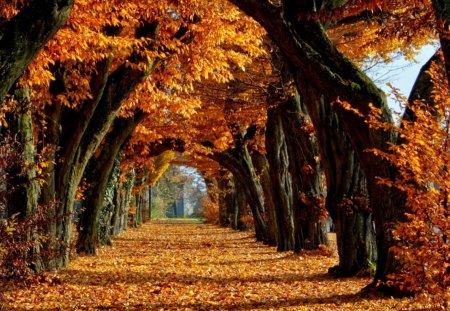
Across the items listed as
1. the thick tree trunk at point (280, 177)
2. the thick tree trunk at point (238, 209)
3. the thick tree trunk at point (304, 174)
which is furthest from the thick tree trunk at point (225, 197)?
the thick tree trunk at point (304, 174)

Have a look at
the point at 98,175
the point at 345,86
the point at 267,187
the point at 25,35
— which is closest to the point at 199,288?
the point at 345,86

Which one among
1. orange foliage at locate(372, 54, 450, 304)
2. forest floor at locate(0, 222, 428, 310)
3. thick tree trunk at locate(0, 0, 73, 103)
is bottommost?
forest floor at locate(0, 222, 428, 310)

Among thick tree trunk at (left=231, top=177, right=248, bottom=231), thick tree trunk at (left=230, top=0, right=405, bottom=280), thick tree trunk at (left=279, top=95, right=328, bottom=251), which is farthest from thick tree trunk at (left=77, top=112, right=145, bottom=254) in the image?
thick tree trunk at (left=231, top=177, right=248, bottom=231)

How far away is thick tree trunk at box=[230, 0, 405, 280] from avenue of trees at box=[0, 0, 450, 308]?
20 mm

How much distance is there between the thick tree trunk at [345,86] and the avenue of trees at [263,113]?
2cm

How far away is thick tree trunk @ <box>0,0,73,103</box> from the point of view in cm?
474

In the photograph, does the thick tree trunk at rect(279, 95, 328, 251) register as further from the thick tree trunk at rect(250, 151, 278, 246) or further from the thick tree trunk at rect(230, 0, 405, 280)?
the thick tree trunk at rect(230, 0, 405, 280)

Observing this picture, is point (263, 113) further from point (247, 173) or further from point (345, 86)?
point (345, 86)

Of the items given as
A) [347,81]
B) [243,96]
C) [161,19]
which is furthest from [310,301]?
[243,96]

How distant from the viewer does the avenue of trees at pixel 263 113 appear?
18.1 feet

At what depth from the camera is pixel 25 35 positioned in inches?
189

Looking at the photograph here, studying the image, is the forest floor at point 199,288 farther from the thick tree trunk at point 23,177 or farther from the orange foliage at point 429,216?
the orange foliage at point 429,216

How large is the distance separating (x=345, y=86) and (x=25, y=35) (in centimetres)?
430

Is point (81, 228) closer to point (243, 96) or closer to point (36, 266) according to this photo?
point (36, 266)
